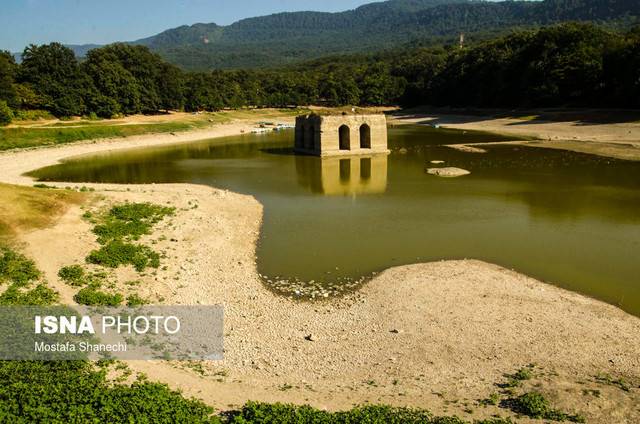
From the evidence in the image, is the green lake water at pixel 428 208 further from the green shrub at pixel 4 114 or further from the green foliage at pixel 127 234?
the green shrub at pixel 4 114

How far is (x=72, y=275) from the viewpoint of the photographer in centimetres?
1816

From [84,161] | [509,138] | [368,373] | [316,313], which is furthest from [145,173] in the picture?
[509,138]

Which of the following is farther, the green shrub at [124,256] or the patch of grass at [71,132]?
the patch of grass at [71,132]

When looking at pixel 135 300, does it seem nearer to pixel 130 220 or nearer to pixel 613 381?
pixel 130 220

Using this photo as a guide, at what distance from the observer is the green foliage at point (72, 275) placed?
1781 cm

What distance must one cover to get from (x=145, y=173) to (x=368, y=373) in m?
38.7

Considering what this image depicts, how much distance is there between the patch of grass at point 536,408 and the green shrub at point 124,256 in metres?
14.3

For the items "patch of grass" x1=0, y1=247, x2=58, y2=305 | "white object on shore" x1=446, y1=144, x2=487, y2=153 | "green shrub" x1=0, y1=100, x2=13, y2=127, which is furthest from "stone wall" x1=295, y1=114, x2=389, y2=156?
"green shrub" x1=0, y1=100, x2=13, y2=127

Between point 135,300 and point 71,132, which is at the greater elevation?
point 71,132

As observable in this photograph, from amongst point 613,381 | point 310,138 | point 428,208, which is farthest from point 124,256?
point 310,138

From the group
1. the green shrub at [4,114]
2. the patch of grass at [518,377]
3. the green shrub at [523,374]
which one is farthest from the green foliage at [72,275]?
the green shrub at [4,114]

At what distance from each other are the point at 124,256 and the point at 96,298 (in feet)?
12.8

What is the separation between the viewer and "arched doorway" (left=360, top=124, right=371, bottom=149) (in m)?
53.6

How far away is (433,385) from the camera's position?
12.3 m
